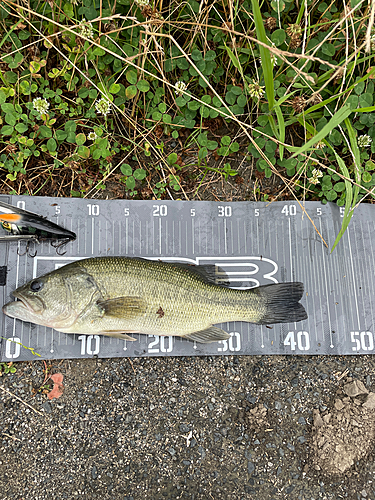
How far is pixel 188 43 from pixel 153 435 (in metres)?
4.12

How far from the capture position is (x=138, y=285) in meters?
3.19

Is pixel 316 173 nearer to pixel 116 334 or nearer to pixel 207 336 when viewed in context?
pixel 207 336

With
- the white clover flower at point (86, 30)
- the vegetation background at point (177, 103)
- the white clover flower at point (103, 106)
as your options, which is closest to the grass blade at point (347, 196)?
the vegetation background at point (177, 103)

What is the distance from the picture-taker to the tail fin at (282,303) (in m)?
3.42

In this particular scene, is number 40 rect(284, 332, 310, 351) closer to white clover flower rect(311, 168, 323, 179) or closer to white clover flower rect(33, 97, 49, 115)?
white clover flower rect(311, 168, 323, 179)

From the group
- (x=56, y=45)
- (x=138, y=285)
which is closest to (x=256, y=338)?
(x=138, y=285)

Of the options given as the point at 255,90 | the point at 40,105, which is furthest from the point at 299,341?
the point at 40,105

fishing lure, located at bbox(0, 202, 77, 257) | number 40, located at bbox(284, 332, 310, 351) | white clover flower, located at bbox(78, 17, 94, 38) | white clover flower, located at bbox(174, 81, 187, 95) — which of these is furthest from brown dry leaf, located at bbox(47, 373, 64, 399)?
white clover flower, located at bbox(78, 17, 94, 38)

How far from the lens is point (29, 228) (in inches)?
135

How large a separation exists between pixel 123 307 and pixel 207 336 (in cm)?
92

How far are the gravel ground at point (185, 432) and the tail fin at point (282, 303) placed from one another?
0.53 m

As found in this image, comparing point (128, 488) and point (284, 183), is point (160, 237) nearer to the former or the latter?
point (284, 183)

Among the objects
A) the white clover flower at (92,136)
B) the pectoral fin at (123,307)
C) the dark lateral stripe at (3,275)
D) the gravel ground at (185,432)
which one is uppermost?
→ the white clover flower at (92,136)

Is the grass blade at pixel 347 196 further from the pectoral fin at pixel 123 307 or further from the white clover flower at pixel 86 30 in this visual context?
the white clover flower at pixel 86 30
